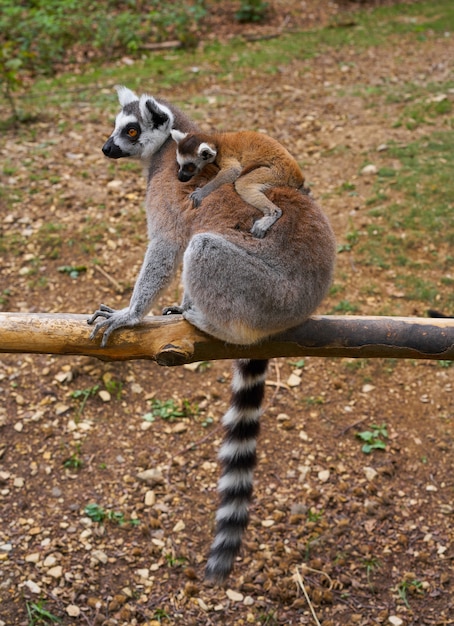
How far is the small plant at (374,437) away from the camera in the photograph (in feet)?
16.5

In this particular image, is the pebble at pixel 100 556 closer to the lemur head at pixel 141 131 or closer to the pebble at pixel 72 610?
the pebble at pixel 72 610

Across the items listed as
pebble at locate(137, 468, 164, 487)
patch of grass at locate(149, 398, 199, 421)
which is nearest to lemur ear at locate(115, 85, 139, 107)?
patch of grass at locate(149, 398, 199, 421)

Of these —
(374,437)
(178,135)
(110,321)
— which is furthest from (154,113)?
(374,437)

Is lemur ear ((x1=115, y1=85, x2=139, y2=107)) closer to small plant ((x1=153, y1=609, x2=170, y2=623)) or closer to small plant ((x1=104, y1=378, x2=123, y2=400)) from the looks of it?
small plant ((x1=104, y1=378, x2=123, y2=400))

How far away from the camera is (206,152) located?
3.83 meters

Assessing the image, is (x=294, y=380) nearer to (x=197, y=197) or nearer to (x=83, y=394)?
(x=83, y=394)

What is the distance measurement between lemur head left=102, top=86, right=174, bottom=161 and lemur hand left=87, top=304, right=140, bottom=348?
1289mm

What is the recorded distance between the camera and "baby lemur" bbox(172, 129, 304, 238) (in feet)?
11.9

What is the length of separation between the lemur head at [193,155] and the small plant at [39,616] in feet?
8.87

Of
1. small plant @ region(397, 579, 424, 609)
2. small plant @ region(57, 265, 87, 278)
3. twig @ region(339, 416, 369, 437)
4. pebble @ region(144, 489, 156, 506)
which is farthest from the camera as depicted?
small plant @ region(57, 265, 87, 278)

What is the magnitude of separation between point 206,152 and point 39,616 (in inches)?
115

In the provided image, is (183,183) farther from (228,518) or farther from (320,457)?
(320,457)

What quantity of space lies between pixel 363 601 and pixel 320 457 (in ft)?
3.71

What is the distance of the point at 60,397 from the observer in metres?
5.45
